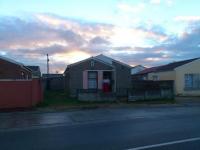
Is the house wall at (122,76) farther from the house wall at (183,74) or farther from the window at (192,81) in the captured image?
the window at (192,81)

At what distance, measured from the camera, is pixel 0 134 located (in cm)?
1338

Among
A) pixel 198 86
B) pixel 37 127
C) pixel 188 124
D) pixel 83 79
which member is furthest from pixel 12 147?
pixel 198 86

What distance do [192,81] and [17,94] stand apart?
73.7 ft

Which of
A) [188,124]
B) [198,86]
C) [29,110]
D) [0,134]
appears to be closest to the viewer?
[0,134]

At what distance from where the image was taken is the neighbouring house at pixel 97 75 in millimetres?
35375

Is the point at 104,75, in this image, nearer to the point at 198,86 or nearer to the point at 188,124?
the point at 198,86

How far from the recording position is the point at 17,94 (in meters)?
23.2

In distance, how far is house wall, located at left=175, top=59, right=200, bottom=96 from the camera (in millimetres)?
39438

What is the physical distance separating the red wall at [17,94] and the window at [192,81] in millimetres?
20714

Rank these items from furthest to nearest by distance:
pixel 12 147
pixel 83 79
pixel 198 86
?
pixel 198 86, pixel 83 79, pixel 12 147

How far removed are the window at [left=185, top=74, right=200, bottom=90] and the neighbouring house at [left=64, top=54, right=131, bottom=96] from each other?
7377 mm

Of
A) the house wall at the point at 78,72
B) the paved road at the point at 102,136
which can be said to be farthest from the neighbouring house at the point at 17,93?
the house wall at the point at 78,72

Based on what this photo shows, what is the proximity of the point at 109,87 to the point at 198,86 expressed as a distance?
10.3m

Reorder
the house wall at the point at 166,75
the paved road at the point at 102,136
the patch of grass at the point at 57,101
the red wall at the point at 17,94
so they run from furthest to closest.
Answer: the house wall at the point at 166,75, the patch of grass at the point at 57,101, the red wall at the point at 17,94, the paved road at the point at 102,136
